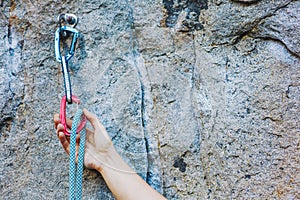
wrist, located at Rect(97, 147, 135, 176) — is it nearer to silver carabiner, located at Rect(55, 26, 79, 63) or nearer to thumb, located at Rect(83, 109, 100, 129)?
thumb, located at Rect(83, 109, 100, 129)

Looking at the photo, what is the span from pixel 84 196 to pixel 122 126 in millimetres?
163

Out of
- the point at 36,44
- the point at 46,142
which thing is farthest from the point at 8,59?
the point at 46,142

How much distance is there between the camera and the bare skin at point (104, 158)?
2.49 ft

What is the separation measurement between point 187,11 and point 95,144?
310 millimetres

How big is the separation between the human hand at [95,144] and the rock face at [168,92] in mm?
42

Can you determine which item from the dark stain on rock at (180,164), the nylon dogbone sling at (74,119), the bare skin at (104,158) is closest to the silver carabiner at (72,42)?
the nylon dogbone sling at (74,119)

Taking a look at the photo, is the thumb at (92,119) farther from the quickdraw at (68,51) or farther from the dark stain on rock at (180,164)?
the dark stain on rock at (180,164)

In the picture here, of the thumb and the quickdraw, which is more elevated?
the quickdraw

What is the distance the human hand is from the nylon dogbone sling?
0.05 feet

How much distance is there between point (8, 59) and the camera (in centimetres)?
89

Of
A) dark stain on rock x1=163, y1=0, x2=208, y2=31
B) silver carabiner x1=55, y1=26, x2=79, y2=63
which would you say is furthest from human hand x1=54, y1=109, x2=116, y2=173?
dark stain on rock x1=163, y1=0, x2=208, y2=31

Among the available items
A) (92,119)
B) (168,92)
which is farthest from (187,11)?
(92,119)

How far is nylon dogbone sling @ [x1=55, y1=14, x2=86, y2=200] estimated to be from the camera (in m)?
0.74

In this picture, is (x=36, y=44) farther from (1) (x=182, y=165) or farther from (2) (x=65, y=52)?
(1) (x=182, y=165)
